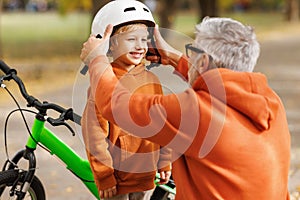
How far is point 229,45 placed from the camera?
7.98 feet

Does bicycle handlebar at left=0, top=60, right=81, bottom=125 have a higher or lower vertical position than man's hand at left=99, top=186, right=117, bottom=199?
higher

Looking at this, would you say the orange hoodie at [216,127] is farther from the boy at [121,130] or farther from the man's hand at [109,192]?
the man's hand at [109,192]

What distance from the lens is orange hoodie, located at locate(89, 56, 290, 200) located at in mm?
2418

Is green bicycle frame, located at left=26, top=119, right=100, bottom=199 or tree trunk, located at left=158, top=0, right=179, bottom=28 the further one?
tree trunk, located at left=158, top=0, right=179, bottom=28

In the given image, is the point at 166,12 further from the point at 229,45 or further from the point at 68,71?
the point at 229,45

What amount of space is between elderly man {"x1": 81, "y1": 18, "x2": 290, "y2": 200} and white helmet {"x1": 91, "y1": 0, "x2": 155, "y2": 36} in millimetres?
494

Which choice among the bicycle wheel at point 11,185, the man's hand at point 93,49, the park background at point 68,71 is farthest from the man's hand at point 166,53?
the bicycle wheel at point 11,185

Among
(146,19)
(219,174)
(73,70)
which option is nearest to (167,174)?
(146,19)

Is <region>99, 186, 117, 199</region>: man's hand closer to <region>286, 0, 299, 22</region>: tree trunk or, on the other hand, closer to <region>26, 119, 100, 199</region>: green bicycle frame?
<region>26, 119, 100, 199</region>: green bicycle frame

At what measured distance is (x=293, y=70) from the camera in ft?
50.6

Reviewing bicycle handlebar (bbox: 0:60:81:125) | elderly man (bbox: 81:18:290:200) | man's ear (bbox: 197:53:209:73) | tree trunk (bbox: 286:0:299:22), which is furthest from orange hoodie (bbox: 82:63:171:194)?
tree trunk (bbox: 286:0:299:22)

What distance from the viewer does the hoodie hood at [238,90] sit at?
2.42 m

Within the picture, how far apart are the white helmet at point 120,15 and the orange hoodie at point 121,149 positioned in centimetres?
21

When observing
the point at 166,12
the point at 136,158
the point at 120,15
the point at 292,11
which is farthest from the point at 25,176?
the point at 292,11
